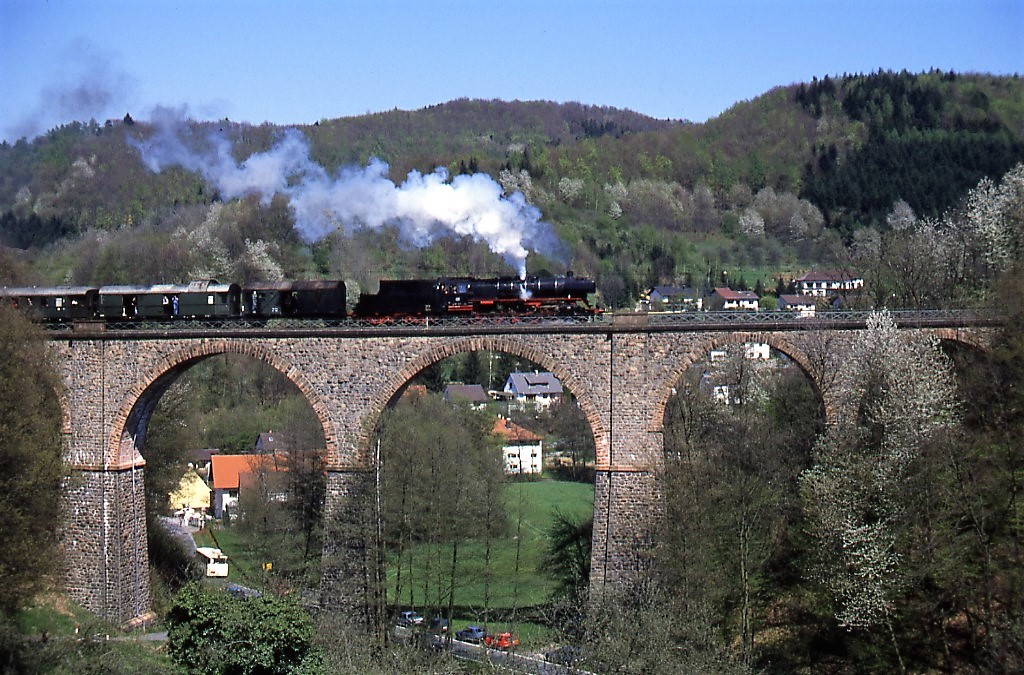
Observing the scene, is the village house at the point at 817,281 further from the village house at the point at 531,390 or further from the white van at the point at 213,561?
the white van at the point at 213,561

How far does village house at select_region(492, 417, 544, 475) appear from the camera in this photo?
7075cm

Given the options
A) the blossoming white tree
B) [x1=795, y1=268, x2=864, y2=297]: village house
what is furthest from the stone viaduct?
[x1=795, y1=268, x2=864, y2=297]: village house

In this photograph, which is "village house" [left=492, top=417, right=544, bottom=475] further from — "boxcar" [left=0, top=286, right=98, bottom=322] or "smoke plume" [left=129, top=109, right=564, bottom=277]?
"boxcar" [left=0, top=286, right=98, bottom=322]

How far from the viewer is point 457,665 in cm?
3303

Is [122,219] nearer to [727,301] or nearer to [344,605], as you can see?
[727,301]

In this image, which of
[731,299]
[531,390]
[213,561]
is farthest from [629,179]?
[213,561]

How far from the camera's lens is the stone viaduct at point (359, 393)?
1420 inches

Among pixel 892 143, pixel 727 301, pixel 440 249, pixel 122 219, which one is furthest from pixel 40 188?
pixel 892 143

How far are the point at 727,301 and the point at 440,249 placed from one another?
2235 centimetres

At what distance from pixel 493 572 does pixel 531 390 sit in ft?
158

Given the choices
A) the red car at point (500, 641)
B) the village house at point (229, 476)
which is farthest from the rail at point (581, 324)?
the village house at point (229, 476)

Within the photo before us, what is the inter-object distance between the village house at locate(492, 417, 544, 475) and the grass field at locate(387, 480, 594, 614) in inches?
517

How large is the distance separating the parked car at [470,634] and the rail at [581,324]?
1024 centimetres

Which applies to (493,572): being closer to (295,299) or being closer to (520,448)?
(295,299)
